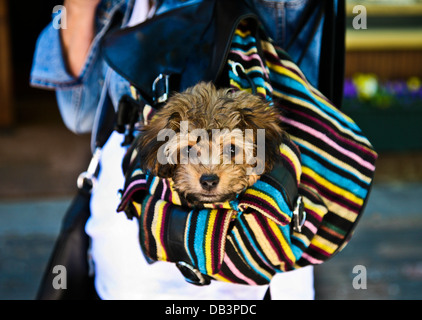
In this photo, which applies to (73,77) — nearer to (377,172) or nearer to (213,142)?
(213,142)

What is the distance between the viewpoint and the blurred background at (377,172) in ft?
13.7

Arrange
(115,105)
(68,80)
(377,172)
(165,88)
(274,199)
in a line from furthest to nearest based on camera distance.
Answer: (377,172)
(68,80)
(115,105)
(165,88)
(274,199)

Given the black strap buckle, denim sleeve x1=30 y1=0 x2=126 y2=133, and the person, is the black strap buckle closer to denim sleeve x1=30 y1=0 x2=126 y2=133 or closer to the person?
the person

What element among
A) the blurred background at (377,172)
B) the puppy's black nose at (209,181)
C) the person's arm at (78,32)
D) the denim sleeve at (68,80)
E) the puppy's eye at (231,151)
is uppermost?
the person's arm at (78,32)

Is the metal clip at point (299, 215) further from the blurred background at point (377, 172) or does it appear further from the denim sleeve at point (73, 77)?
the blurred background at point (377, 172)

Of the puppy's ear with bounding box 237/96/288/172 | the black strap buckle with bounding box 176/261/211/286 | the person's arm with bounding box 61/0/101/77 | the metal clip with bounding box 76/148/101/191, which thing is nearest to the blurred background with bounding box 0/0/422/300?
the metal clip with bounding box 76/148/101/191

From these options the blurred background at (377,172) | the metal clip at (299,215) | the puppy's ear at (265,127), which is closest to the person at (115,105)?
the metal clip at (299,215)

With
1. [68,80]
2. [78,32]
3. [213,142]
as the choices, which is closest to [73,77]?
[68,80]

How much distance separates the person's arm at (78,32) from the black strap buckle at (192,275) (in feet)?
3.23

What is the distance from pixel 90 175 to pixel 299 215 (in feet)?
2.98

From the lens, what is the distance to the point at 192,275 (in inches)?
62.7

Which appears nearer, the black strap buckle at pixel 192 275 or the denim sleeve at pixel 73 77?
the black strap buckle at pixel 192 275

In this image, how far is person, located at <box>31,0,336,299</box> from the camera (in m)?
1.76
